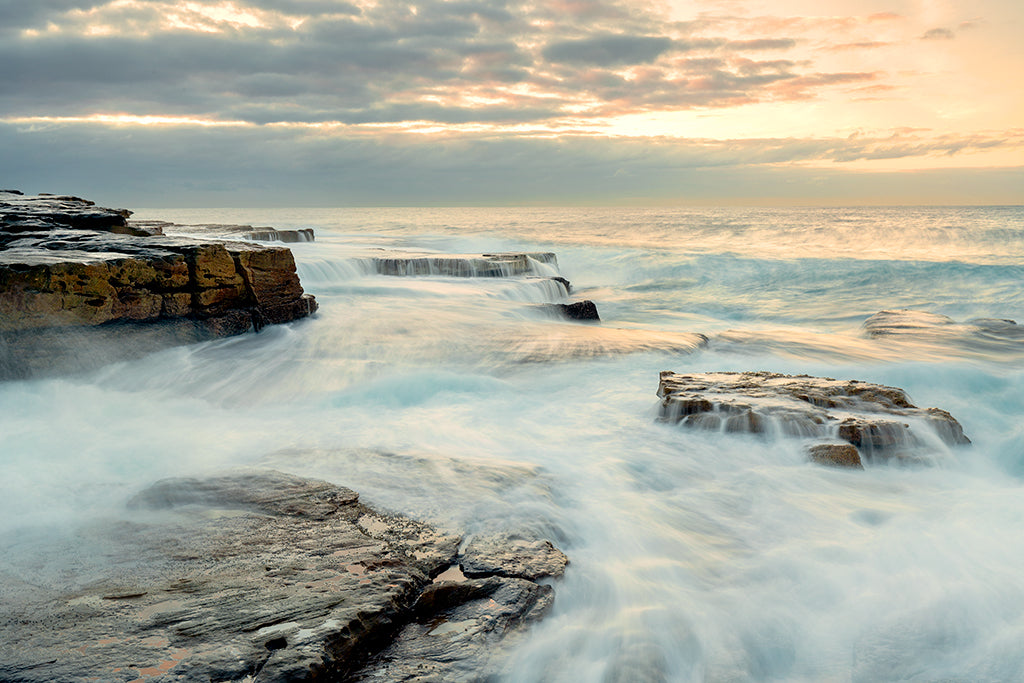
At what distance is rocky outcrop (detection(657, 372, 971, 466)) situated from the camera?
19.6 ft

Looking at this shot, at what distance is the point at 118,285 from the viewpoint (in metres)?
8.02

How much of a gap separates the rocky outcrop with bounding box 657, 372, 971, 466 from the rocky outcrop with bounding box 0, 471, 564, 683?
3527 mm

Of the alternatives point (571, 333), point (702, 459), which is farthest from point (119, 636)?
point (571, 333)

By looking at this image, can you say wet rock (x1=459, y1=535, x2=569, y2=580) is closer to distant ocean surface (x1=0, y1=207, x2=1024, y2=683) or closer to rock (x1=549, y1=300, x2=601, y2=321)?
distant ocean surface (x1=0, y1=207, x2=1024, y2=683)

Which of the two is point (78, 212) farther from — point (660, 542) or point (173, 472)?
point (660, 542)

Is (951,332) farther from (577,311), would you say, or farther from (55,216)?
(55,216)

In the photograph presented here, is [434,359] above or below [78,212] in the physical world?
below

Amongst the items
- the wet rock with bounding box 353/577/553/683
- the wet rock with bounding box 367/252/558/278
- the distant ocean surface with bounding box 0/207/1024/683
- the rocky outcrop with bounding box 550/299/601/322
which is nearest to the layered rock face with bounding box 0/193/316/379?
the distant ocean surface with bounding box 0/207/1024/683

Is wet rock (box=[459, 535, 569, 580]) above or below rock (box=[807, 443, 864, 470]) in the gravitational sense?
above

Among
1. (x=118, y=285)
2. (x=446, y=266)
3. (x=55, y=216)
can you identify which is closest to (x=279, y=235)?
(x=446, y=266)

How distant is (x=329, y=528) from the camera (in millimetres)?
3781

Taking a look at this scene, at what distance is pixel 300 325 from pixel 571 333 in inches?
183

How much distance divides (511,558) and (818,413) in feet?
13.7

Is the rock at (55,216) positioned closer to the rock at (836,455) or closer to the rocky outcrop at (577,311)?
the rocky outcrop at (577,311)
